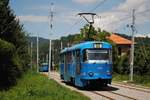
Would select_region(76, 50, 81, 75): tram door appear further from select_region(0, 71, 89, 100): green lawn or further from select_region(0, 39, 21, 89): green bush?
select_region(0, 39, 21, 89): green bush

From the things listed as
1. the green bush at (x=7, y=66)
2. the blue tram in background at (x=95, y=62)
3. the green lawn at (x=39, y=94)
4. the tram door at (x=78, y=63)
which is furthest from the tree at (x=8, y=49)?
the blue tram in background at (x=95, y=62)

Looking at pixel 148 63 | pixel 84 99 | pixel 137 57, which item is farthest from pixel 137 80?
pixel 84 99

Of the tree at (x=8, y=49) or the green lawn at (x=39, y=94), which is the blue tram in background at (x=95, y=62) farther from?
the tree at (x=8, y=49)

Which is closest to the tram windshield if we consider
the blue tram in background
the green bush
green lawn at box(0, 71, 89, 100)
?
the blue tram in background

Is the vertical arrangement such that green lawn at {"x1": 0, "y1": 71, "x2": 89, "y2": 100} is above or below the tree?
below

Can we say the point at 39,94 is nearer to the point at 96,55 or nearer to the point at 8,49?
the point at 8,49

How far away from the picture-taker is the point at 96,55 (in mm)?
30188

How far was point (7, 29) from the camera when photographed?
36875 millimetres

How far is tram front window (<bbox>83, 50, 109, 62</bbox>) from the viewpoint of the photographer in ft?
98.8

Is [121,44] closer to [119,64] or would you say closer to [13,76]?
[119,64]

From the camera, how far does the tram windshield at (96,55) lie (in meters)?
30.1

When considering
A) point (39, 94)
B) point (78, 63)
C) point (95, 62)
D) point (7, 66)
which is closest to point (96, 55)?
point (95, 62)

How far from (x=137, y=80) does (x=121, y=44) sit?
7880 centimetres

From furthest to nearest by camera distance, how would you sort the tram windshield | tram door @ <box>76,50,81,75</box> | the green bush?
tram door @ <box>76,50,81,75</box> < the tram windshield < the green bush
